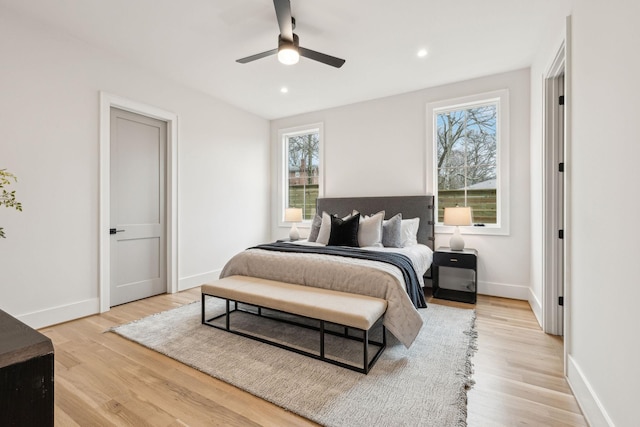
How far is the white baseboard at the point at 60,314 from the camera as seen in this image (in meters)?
2.74

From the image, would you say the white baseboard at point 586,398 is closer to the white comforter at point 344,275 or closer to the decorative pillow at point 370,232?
the white comforter at point 344,275

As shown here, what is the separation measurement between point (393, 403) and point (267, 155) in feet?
Answer: 15.6

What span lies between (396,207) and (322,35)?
2.43 m

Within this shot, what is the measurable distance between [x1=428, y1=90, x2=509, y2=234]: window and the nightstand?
56 centimetres

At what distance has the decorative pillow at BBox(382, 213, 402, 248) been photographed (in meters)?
3.69

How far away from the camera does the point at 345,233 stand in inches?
143

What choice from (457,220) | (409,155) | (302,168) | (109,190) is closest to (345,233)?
(457,220)

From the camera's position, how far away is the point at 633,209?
1.22m

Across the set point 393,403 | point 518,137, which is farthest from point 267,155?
point 393,403

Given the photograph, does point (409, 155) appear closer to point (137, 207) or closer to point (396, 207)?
point (396, 207)

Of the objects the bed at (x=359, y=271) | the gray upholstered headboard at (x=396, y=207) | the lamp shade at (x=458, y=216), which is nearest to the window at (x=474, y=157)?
the gray upholstered headboard at (x=396, y=207)

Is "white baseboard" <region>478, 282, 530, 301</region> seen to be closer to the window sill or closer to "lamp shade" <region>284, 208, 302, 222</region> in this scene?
the window sill

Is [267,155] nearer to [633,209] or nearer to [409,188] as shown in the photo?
[409,188]

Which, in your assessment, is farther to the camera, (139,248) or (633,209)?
(139,248)
